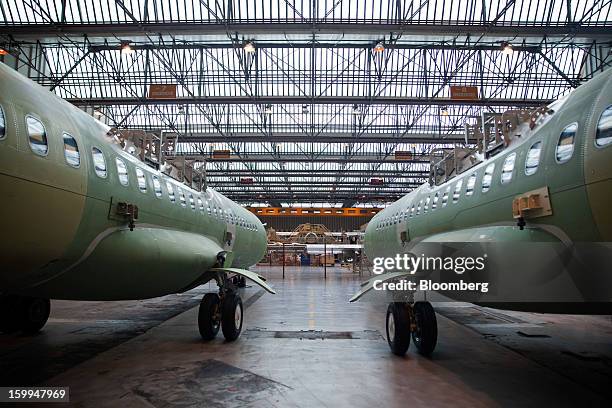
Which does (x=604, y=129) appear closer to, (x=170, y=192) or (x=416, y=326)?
(x=416, y=326)

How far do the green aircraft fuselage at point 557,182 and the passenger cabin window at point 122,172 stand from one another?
594cm

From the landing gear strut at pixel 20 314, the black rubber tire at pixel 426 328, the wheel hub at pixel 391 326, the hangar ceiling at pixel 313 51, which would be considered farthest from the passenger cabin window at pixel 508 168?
the hangar ceiling at pixel 313 51

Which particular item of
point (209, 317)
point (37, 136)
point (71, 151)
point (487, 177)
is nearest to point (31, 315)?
point (209, 317)

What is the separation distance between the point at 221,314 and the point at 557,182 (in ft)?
23.8

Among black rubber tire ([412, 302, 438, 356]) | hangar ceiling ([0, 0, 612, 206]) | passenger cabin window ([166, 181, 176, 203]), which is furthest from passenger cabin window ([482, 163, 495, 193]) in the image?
hangar ceiling ([0, 0, 612, 206])

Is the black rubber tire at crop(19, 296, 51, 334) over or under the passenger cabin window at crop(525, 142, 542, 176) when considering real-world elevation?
under

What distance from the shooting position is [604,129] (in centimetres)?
415

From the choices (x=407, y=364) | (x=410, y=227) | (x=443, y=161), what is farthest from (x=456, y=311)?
(x=407, y=364)

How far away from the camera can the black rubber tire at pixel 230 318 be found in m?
8.95

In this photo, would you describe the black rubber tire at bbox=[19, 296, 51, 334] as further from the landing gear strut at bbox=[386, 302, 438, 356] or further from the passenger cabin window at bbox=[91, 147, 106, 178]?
the landing gear strut at bbox=[386, 302, 438, 356]

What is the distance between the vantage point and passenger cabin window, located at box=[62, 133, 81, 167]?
5129 mm

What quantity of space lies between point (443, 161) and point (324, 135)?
18.4 meters

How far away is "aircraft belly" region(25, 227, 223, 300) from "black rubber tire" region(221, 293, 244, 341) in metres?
1.05

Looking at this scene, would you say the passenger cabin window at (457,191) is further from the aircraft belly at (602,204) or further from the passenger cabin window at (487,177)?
the aircraft belly at (602,204)
